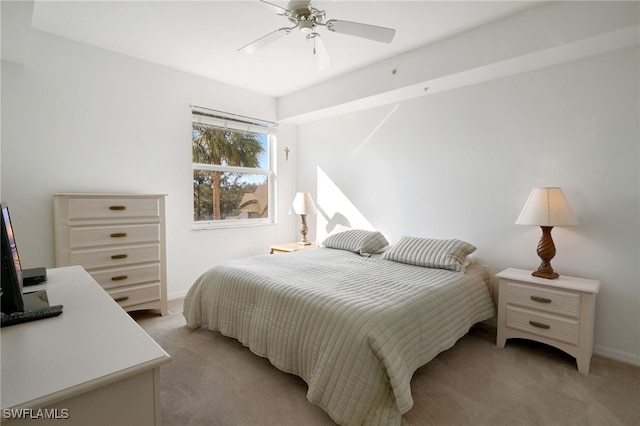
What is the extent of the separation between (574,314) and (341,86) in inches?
115

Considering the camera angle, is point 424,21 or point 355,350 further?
point 424,21

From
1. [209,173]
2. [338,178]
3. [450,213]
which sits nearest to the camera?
[450,213]

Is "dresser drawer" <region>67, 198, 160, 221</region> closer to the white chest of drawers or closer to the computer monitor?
the white chest of drawers

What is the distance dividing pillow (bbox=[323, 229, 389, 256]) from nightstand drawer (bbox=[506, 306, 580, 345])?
1.30 metres

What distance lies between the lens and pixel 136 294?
2896 mm

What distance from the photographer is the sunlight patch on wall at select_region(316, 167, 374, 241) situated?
3.98 meters

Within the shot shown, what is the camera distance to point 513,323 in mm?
2404

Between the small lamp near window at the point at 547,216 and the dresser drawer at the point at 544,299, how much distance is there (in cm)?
16

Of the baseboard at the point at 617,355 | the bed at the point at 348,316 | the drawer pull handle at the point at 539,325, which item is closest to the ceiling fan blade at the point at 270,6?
the bed at the point at 348,316

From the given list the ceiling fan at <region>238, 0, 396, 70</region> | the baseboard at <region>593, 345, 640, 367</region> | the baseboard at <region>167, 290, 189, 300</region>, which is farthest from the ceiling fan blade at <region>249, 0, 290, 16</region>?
the baseboard at <region>593, 345, 640, 367</region>

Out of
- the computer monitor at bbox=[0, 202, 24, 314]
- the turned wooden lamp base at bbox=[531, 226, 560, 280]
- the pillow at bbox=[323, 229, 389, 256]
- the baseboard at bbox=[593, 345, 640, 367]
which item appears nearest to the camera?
the computer monitor at bbox=[0, 202, 24, 314]

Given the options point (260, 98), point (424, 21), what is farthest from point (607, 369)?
point (260, 98)

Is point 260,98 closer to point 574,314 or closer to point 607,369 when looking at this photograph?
point 574,314

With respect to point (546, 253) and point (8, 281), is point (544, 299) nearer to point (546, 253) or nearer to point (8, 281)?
point (546, 253)
